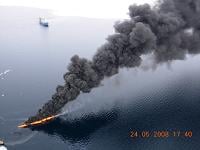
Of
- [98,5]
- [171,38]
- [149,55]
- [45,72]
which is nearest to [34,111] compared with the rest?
[45,72]

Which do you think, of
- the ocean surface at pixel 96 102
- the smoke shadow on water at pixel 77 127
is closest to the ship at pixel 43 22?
the ocean surface at pixel 96 102

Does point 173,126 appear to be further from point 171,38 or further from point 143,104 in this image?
point 171,38

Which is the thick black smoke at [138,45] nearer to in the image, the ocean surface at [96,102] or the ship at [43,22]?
the ocean surface at [96,102]

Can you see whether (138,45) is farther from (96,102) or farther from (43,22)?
(43,22)

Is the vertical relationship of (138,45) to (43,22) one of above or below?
below

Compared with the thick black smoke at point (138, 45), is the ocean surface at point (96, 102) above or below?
below

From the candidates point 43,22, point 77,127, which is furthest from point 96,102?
point 43,22
